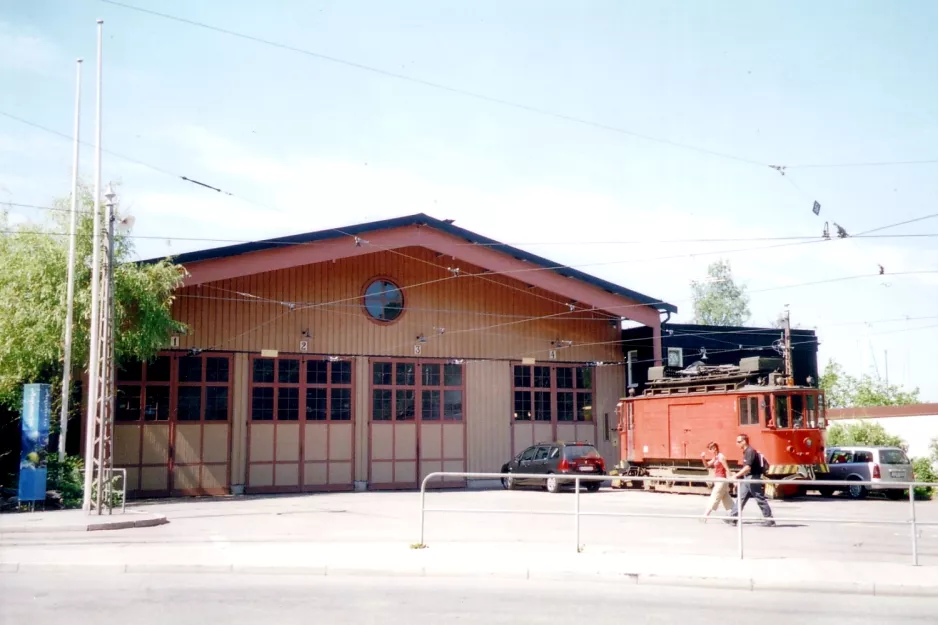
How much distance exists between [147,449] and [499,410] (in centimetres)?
1209

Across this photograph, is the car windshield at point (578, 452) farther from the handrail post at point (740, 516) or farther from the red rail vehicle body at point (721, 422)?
the handrail post at point (740, 516)

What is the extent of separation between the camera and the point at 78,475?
907 inches

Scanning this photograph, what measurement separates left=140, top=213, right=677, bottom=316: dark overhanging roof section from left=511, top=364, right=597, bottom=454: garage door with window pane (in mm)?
3718

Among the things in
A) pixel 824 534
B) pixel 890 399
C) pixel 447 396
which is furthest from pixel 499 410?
pixel 890 399

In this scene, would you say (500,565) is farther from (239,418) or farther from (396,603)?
(239,418)

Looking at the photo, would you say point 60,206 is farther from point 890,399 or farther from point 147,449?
point 890,399

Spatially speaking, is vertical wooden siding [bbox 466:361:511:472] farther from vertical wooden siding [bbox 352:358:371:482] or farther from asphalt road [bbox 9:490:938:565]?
asphalt road [bbox 9:490:938:565]

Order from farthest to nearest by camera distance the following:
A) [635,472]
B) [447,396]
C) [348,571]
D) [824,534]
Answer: [447,396], [635,472], [824,534], [348,571]

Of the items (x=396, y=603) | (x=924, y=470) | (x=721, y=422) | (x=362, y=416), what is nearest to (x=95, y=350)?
(x=362, y=416)

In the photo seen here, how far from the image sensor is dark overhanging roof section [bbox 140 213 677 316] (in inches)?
1024

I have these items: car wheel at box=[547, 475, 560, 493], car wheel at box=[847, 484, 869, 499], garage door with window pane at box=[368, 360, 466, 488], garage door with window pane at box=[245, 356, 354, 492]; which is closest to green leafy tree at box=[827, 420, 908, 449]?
car wheel at box=[847, 484, 869, 499]

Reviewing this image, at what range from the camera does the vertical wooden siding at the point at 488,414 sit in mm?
31828

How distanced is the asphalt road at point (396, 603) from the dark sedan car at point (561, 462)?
56.1 ft

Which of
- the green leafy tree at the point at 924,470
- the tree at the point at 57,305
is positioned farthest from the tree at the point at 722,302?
the tree at the point at 57,305
